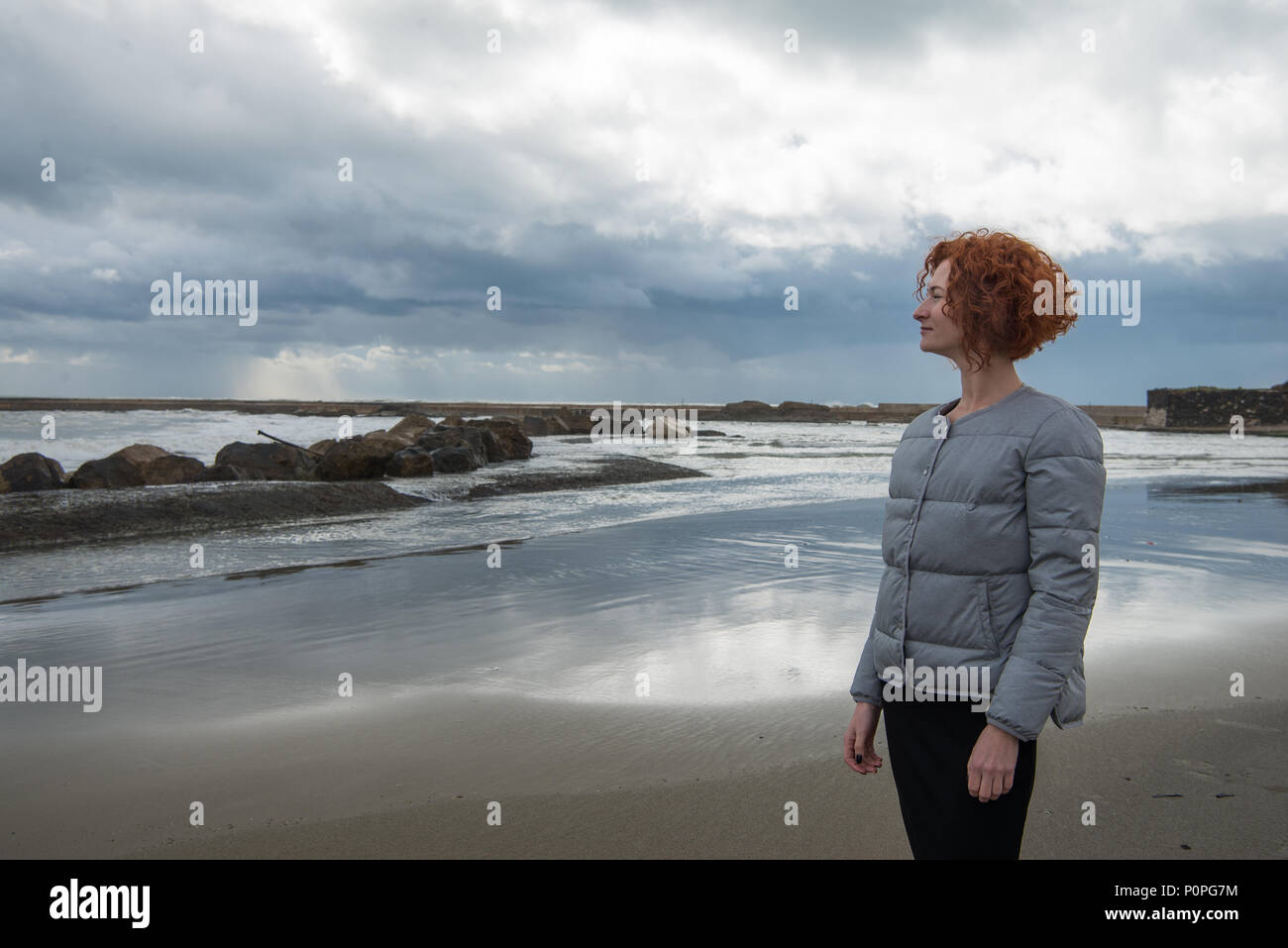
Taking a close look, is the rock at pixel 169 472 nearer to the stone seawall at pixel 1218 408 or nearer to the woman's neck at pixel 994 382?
the woman's neck at pixel 994 382

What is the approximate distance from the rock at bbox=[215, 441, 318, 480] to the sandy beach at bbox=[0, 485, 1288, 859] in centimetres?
807

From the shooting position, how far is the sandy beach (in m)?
3.34

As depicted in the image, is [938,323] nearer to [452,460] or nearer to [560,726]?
[560,726]

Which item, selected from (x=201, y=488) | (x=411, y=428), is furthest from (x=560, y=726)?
(x=411, y=428)

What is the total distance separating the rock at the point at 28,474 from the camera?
13375 millimetres

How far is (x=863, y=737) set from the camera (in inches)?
97.9

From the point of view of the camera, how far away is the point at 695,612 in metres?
7.11

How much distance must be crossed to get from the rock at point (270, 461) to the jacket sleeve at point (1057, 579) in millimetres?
15599

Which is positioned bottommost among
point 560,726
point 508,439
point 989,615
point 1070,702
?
point 560,726

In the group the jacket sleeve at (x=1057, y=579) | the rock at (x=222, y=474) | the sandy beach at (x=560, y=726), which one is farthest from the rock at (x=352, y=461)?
the jacket sleeve at (x=1057, y=579)

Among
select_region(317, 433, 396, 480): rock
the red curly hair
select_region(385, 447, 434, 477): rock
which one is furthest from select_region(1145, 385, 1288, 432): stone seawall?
the red curly hair

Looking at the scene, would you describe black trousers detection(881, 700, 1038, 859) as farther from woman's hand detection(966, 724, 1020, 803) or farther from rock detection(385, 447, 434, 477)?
rock detection(385, 447, 434, 477)

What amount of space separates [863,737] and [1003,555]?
70 centimetres
